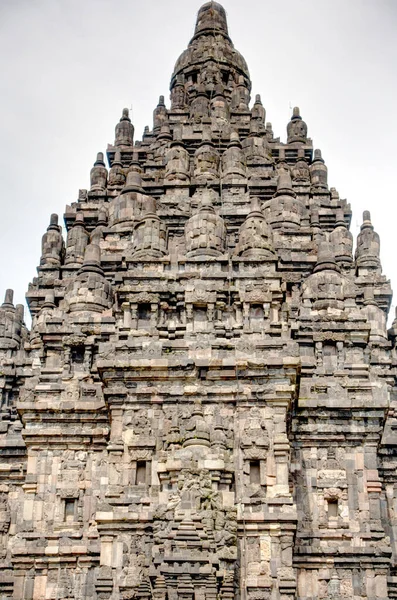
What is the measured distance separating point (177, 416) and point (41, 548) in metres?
5.55

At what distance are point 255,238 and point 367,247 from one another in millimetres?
7582

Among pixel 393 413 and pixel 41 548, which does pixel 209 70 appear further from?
pixel 41 548

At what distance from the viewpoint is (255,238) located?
127 feet

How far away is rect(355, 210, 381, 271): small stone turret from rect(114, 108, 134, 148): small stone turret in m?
10.3

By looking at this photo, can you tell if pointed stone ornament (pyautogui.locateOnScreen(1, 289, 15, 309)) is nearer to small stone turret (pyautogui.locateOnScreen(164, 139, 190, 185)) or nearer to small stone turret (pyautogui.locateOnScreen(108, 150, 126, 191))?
small stone turret (pyautogui.locateOnScreen(108, 150, 126, 191))

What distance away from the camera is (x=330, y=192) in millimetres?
46594

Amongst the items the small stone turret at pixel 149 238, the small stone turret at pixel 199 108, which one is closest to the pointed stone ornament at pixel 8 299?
the small stone turret at pixel 149 238

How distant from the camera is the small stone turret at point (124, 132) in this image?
4969 centimetres

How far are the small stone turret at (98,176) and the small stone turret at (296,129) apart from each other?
771 cm

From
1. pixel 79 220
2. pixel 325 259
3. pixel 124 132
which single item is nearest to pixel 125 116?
pixel 124 132

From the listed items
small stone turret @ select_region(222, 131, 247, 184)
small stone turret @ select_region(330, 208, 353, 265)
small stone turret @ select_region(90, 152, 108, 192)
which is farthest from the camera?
small stone turret @ select_region(90, 152, 108, 192)

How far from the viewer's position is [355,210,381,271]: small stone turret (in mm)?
44125

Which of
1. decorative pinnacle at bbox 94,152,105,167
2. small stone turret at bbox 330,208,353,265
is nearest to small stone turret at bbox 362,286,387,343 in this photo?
small stone turret at bbox 330,208,353,265

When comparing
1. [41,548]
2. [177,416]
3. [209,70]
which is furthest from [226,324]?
[209,70]
